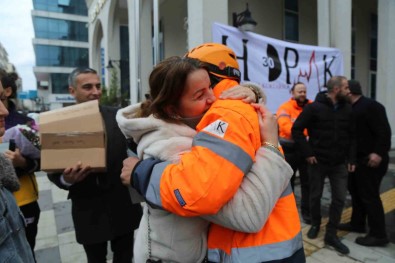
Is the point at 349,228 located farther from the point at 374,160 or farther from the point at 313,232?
the point at 374,160

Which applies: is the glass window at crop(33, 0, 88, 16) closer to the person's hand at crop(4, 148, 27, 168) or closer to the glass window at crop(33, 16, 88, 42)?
the glass window at crop(33, 16, 88, 42)

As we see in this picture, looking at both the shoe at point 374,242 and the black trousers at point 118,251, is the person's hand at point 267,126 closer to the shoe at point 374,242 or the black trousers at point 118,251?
the black trousers at point 118,251

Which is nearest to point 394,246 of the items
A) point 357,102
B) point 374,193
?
point 374,193

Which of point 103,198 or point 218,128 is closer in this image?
point 218,128

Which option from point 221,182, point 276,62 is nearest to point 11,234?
point 221,182

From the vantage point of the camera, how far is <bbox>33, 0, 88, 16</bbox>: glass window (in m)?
42.4

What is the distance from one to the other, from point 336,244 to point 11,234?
10.5 ft

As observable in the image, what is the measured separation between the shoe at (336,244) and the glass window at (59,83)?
1867 inches

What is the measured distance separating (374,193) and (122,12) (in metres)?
15.6

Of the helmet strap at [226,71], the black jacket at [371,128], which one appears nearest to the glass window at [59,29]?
the black jacket at [371,128]

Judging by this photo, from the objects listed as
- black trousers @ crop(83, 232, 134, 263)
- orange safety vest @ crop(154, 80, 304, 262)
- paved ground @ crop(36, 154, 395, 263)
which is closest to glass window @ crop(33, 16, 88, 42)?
paved ground @ crop(36, 154, 395, 263)

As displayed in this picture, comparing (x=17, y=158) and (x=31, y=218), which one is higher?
(x=17, y=158)

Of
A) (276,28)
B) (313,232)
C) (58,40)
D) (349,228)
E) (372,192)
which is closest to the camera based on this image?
(372,192)

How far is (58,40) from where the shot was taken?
44062 mm
